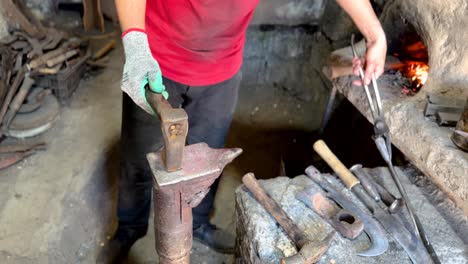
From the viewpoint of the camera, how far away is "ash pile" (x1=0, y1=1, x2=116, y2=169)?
112 inches

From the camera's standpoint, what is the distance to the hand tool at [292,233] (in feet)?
4.68

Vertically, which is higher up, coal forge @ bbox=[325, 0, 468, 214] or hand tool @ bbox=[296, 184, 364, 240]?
coal forge @ bbox=[325, 0, 468, 214]

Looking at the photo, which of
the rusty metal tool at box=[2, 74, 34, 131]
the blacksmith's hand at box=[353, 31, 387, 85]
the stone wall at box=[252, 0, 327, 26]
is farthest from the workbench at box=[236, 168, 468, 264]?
the stone wall at box=[252, 0, 327, 26]

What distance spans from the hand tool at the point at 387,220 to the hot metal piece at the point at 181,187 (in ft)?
2.28

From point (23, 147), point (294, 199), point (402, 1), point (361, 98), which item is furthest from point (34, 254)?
point (402, 1)

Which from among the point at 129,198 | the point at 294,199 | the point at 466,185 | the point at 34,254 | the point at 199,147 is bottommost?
the point at 34,254

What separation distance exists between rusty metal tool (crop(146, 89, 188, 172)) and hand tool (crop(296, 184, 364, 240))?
2.25ft

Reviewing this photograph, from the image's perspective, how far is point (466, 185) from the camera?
169 centimetres

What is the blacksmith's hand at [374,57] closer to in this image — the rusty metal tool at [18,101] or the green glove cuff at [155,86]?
the green glove cuff at [155,86]

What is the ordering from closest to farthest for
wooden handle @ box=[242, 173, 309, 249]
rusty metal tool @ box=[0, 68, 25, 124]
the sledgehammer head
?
the sledgehammer head < wooden handle @ box=[242, 173, 309, 249] < rusty metal tool @ box=[0, 68, 25, 124]

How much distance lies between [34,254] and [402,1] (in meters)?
2.14

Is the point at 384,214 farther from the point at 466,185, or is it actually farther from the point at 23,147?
the point at 23,147

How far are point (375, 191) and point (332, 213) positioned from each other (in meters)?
0.23

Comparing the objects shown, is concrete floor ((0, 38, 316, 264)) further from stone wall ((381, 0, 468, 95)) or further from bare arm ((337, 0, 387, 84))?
stone wall ((381, 0, 468, 95))
